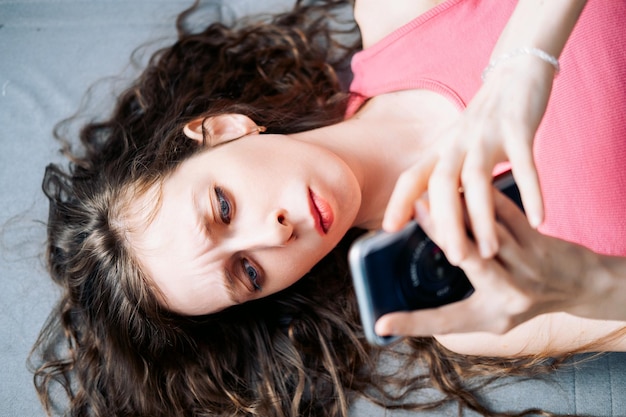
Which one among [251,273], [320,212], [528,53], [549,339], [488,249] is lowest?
[549,339]

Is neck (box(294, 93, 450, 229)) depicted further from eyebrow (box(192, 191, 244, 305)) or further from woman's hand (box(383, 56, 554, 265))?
woman's hand (box(383, 56, 554, 265))

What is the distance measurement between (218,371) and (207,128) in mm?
556

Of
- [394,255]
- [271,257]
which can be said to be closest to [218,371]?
[271,257]

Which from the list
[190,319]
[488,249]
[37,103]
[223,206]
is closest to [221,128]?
[223,206]

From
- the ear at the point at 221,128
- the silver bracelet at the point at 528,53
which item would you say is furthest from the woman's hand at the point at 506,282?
the ear at the point at 221,128

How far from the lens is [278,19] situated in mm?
1627

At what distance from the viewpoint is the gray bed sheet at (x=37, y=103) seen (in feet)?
4.58

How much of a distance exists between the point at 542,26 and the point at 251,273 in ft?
2.22

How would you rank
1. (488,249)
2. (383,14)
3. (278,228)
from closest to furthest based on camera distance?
(488,249) < (278,228) < (383,14)

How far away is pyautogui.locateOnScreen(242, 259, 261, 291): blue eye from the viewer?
1.18 meters

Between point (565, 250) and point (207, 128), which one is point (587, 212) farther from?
point (207, 128)

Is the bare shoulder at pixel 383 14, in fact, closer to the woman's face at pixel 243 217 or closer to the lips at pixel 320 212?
the woman's face at pixel 243 217

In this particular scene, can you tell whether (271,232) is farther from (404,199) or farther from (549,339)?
(549,339)

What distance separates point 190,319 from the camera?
133 cm
